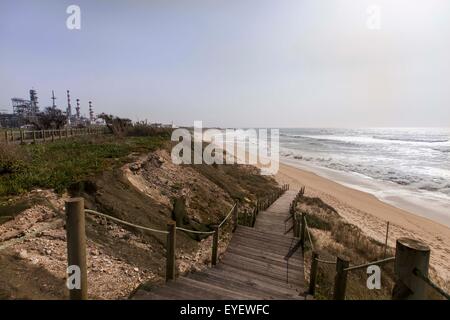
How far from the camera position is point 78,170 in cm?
977

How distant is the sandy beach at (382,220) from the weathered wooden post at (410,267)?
9.51 meters

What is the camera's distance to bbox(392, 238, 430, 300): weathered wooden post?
234 centimetres

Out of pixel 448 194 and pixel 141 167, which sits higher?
pixel 141 167

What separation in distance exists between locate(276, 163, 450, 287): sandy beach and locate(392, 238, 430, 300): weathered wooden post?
9.51 m

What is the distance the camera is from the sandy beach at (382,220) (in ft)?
41.9

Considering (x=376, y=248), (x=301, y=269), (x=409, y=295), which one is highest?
(x=409, y=295)

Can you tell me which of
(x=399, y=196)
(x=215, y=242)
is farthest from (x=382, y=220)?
(x=215, y=242)

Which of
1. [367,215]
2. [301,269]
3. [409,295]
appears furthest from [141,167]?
[367,215]

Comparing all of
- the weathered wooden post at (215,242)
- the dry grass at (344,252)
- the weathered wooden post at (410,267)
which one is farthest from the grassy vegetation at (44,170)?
the weathered wooden post at (410,267)

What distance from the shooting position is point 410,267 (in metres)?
2.38

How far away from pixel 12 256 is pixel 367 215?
18.4m

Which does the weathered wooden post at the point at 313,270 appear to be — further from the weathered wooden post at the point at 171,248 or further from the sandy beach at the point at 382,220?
the sandy beach at the point at 382,220
